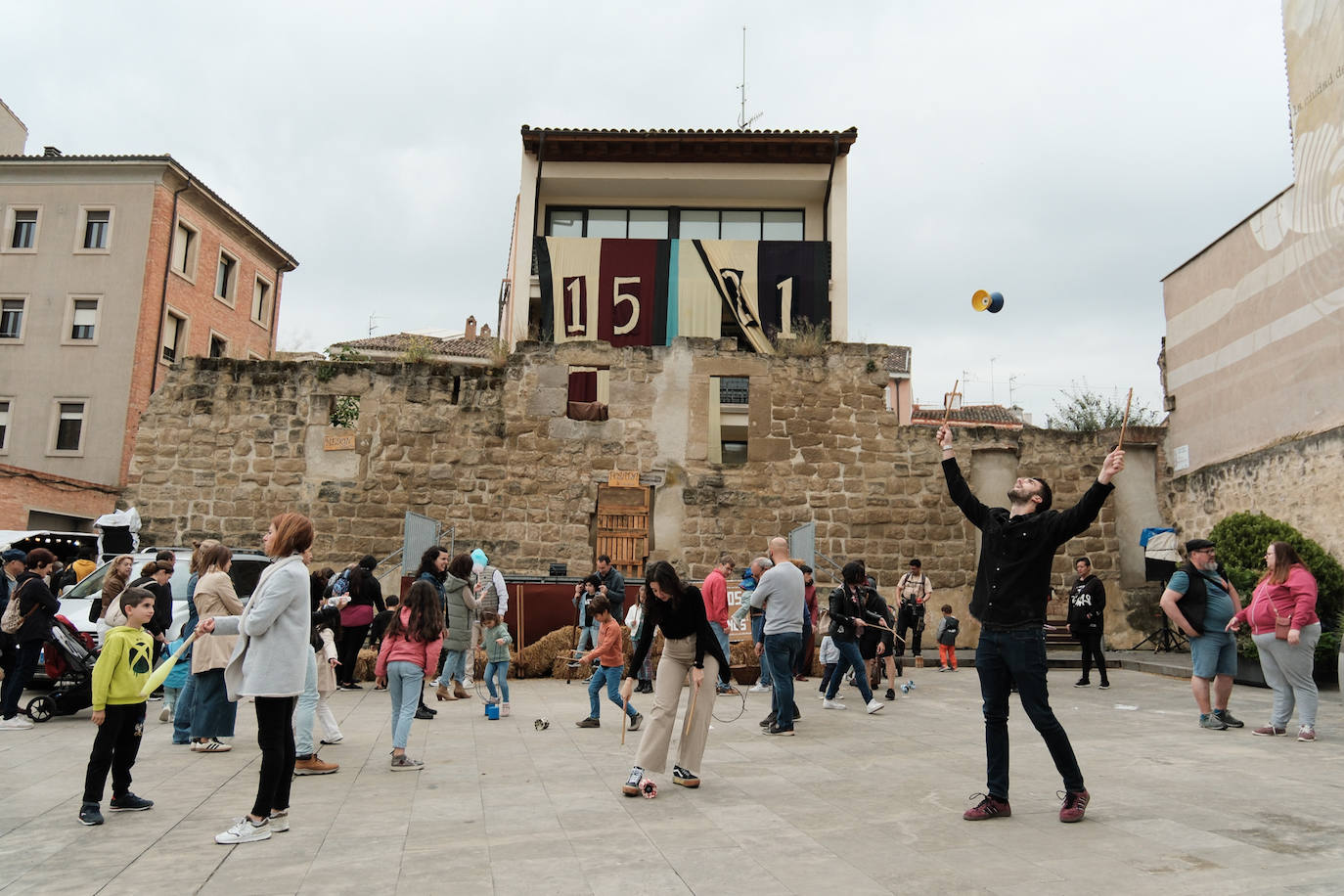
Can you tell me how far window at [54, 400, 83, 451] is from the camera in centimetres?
2958

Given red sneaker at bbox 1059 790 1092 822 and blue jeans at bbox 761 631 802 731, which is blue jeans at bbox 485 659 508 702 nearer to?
blue jeans at bbox 761 631 802 731

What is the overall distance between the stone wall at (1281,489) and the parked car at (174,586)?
14.2 metres

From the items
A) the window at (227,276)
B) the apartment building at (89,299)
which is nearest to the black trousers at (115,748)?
the apartment building at (89,299)

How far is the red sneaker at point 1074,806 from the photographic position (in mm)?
5305

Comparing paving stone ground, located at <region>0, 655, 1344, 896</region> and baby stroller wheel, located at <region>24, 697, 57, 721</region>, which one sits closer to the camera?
paving stone ground, located at <region>0, 655, 1344, 896</region>

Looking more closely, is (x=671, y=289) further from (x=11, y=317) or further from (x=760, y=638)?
(x=11, y=317)

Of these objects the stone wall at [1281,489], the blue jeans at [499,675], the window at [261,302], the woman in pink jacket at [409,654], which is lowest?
the blue jeans at [499,675]

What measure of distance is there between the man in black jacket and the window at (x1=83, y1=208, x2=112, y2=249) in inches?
1295

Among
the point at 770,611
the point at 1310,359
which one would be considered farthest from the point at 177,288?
the point at 1310,359

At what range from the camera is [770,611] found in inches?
353

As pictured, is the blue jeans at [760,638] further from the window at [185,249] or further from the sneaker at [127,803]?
the window at [185,249]

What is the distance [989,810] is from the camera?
5422 millimetres

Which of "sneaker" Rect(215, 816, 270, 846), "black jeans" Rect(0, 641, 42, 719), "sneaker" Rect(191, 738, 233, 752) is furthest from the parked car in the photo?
"sneaker" Rect(215, 816, 270, 846)

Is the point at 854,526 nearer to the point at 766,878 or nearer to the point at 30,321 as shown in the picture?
the point at 766,878
